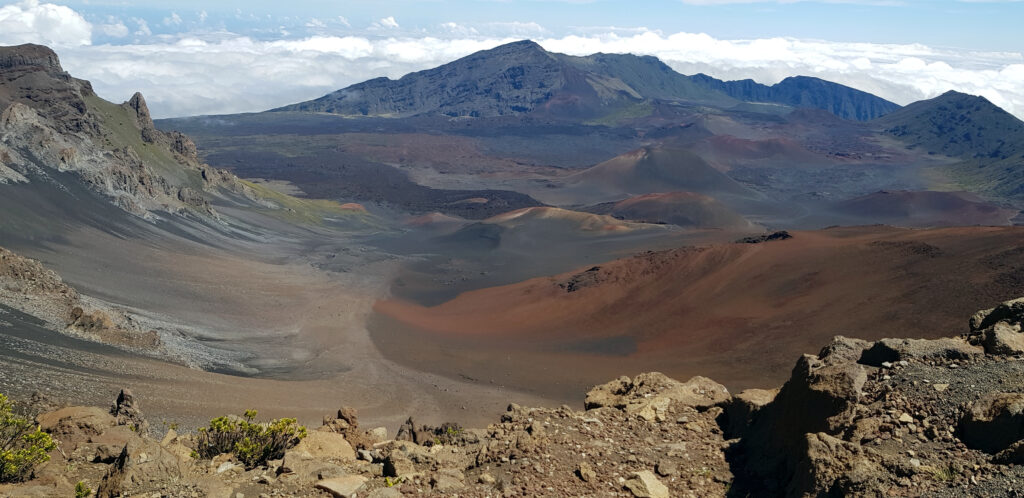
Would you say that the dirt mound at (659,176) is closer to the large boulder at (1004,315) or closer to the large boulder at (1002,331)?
the large boulder at (1004,315)

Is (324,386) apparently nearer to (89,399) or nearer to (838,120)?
(89,399)

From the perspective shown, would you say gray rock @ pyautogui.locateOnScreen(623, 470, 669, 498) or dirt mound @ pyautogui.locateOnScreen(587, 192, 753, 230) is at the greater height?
gray rock @ pyautogui.locateOnScreen(623, 470, 669, 498)

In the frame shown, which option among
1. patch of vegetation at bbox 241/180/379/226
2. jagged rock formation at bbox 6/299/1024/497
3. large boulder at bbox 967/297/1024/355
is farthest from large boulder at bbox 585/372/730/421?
patch of vegetation at bbox 241/180/379/226

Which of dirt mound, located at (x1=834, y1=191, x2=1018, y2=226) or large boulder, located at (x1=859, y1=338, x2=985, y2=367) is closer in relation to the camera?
large boulder, located at (x1=859, y1=338, x2=985, y2=367)

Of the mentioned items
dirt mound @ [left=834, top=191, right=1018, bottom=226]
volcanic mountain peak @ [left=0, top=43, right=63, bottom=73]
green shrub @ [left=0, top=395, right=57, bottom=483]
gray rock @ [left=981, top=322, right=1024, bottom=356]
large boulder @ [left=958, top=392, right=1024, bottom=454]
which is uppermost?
volcanic mountain peak @ [left=0, top=43, right=63, bottom=73]

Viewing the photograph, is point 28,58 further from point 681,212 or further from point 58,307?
point 681,212

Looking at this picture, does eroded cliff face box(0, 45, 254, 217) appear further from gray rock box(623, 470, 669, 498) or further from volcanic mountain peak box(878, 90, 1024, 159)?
volcanic mountain peak box(878, 90, 1024, 159)

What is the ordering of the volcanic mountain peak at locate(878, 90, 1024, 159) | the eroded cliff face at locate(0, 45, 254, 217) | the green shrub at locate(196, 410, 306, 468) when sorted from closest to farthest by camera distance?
the green shrub at locate(196, 410, 306, 468) → the eroded cliff face at locate(0, 45, 254, 217) → the volcanic mountain peak at locate(878, 90, 1024, 159)
